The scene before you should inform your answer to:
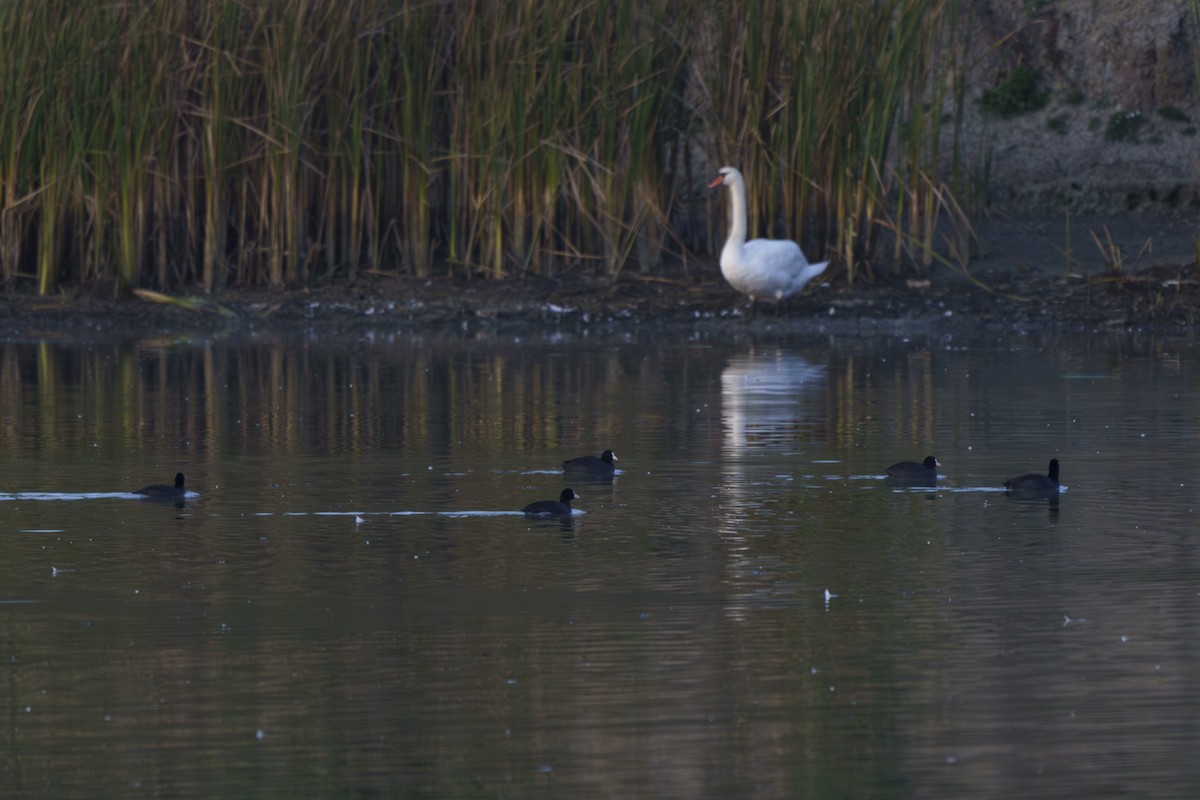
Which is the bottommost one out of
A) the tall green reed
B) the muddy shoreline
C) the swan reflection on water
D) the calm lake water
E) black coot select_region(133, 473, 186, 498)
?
the calm lake water

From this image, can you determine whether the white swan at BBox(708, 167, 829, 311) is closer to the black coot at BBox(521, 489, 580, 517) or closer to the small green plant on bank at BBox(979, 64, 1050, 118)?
the small green plant on bank at BBox(979, 64, 1050, 118)

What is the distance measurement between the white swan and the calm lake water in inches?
162

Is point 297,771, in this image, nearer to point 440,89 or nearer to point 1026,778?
point 1026,778

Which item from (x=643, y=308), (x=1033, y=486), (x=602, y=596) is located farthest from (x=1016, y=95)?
(x=602, y=596)

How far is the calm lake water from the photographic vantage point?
6.42 metres

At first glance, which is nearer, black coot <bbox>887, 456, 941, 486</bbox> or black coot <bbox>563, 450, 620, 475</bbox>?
black coot <bbox>887, 456, 941, 486</bbox>

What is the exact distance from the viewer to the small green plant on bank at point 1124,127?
24641 mm

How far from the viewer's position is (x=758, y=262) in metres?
19.6

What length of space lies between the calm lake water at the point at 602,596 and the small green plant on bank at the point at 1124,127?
9.52m

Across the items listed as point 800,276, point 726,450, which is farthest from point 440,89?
point 726,450

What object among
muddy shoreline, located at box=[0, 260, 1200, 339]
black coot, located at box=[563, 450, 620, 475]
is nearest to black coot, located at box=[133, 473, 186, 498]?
black coot, located at box=[563, 450, 620, 475]

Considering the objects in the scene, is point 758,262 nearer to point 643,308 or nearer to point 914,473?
point 643,308

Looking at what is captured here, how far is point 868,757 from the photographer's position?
6.40 meters

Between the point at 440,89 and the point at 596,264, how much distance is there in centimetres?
A: 205
